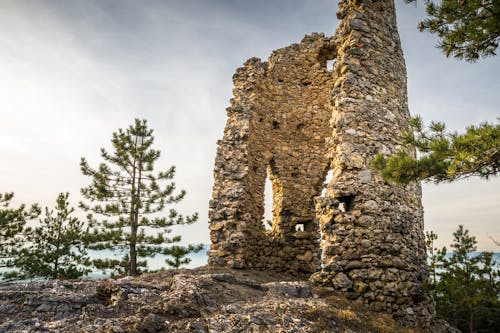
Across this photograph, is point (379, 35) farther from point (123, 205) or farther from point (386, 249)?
point (123, 205)

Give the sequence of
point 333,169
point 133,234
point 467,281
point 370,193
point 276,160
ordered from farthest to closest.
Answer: point 133,234, point 467,281, point 276,160, point 333,169, point 370,193

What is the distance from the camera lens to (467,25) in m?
5.50

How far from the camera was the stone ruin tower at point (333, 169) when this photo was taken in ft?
22.5

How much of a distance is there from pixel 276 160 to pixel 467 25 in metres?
7.49

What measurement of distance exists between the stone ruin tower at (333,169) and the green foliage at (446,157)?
1.98 metres

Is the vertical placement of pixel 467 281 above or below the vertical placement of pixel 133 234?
below

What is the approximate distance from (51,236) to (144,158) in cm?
622

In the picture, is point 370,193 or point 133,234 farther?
point 133,234

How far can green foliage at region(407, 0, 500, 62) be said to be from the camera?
5.34 metres

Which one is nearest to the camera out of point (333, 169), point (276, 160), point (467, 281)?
point (333, 169)

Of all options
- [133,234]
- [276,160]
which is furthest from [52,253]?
[276,160]

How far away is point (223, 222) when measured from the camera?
10320mm

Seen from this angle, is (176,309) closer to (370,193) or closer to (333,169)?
(370,193)

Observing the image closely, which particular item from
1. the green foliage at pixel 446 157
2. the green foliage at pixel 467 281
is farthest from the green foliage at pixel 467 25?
the green foliage at pixel 467 281
